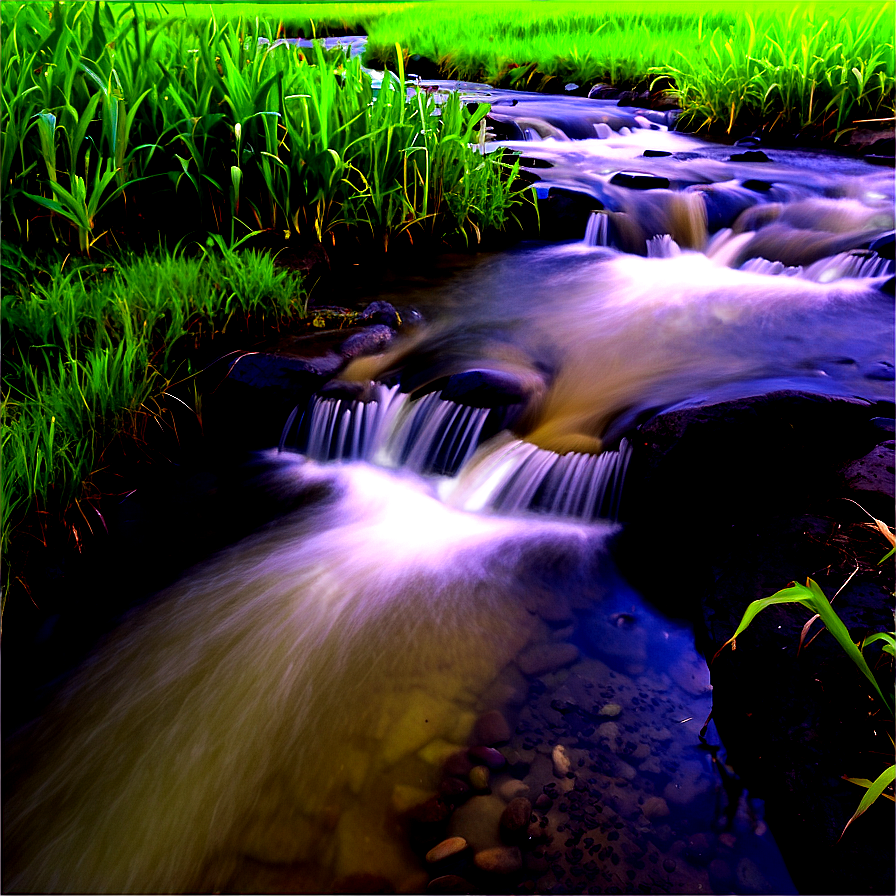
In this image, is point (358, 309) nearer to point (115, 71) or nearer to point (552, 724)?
point (115, 71)

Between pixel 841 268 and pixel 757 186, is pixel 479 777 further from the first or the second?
pixel 757 186

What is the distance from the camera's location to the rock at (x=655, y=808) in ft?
5.10

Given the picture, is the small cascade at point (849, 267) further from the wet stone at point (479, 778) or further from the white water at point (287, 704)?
the wet stone at point (479, 778)

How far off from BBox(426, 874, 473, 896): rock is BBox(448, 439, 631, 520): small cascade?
1398mm

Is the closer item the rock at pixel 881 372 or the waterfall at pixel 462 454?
the waterfall at pixel 462 454

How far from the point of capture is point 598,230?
459 cm

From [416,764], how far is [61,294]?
2.48 m

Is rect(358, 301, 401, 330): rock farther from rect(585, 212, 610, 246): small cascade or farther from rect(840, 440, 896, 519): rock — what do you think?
rect(840, 440, 896, 519): rock

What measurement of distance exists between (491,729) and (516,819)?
26 centimetres

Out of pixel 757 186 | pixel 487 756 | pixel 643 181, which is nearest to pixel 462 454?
pixel 487 756

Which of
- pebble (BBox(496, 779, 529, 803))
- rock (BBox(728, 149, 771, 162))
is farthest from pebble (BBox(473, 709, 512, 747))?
rock (BBox(728, 149, 771, 162))

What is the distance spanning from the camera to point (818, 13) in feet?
26.7

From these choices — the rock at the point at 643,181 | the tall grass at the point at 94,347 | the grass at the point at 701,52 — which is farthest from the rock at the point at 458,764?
the rock at the point at 643,181

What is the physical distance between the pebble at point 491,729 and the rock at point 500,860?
0.90 feet
